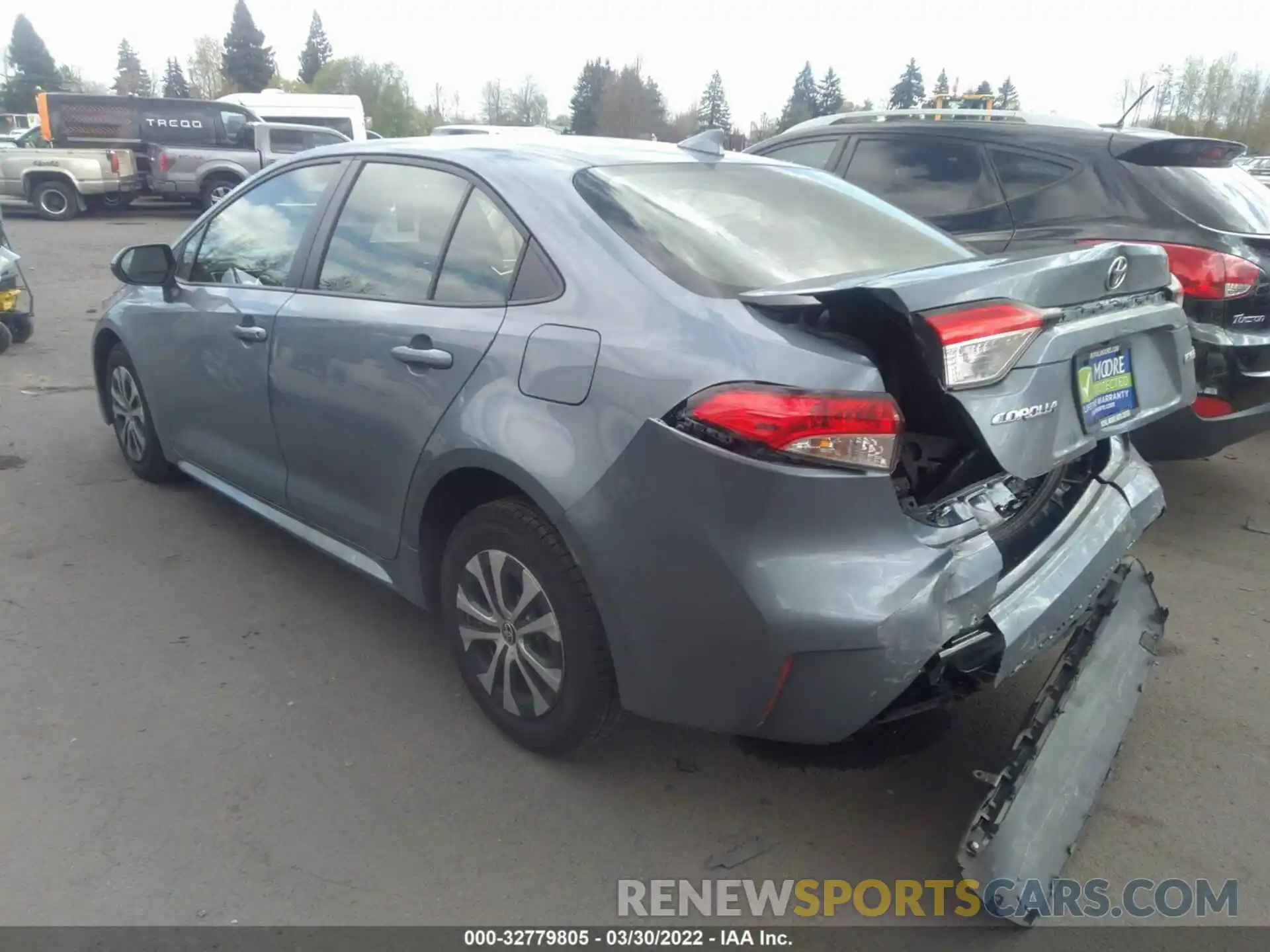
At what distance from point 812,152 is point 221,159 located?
17252 mm

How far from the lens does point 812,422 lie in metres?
2.19

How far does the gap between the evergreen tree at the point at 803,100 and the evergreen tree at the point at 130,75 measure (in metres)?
48.6

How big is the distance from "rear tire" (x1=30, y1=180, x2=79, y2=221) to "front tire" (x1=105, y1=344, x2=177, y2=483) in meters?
17.0

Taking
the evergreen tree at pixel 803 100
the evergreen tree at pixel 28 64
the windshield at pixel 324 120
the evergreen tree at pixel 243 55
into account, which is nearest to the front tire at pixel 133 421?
the windshield at pixel 324 120

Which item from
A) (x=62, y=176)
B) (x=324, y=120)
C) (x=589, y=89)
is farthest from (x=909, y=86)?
(x=62, y=176)

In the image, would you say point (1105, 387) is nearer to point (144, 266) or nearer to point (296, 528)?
point (296, 528)

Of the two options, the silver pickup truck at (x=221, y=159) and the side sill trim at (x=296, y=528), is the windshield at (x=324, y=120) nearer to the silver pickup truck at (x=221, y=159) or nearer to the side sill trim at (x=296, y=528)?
the silver pickup truck at (x=221, y=159)

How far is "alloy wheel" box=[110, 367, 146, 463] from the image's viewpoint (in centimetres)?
487

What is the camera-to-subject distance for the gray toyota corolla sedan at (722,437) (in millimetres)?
2219

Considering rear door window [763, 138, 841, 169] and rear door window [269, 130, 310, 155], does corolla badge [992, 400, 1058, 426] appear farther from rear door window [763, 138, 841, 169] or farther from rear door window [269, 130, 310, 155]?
rear door window [269, 130, 310, 155]

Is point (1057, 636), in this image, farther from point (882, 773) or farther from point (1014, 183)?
point (1014, 183)

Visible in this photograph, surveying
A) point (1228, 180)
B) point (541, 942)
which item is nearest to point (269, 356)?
point (541, 942)

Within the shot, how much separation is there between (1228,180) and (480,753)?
4.38 m

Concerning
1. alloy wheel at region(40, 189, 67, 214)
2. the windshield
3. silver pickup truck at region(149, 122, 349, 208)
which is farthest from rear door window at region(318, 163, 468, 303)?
the windshield
